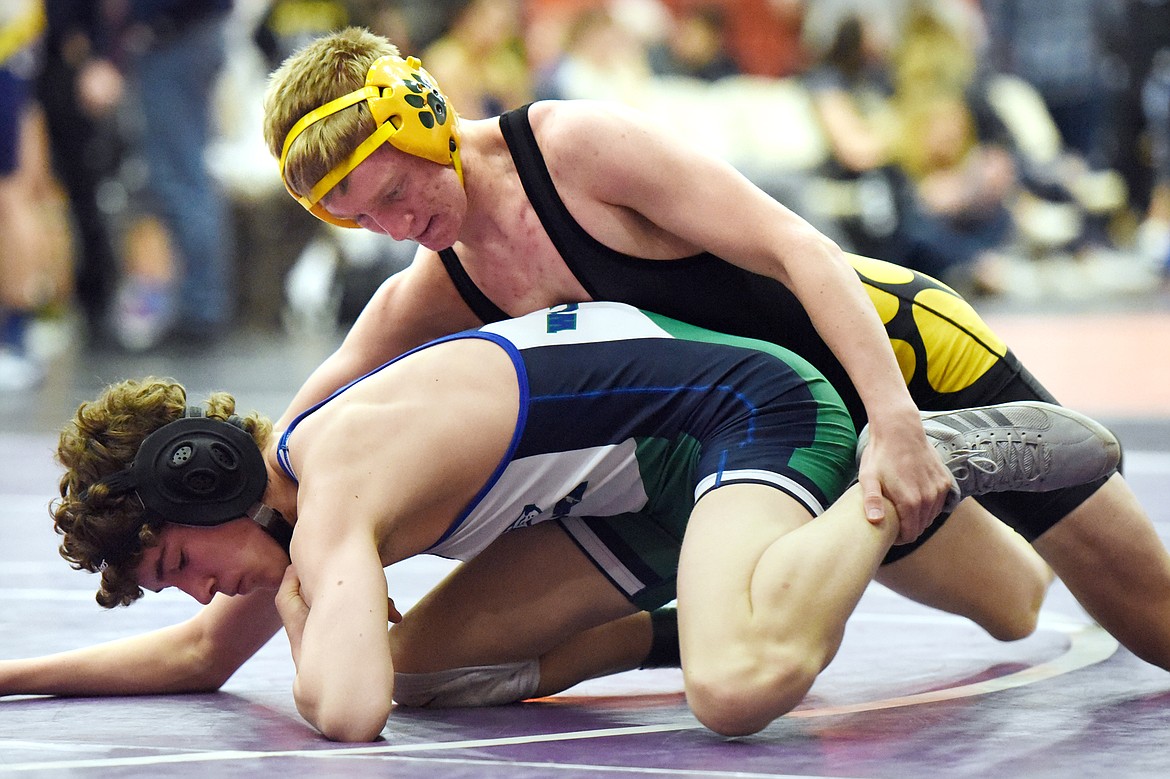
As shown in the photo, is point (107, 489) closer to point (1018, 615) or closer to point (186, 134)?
point (1018, 615)

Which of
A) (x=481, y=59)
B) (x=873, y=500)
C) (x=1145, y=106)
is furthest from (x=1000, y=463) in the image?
(x=1145, y=106)

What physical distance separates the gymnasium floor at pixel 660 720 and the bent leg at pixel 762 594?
77 mm

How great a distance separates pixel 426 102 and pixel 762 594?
0.95 metres

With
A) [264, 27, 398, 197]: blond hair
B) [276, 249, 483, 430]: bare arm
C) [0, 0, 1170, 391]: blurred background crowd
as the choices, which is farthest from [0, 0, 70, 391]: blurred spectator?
[264, 27, 398, 197]: blond hair

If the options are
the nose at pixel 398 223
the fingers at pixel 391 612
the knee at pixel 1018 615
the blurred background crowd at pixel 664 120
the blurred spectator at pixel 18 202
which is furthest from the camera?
the blurred background crowd at pixel 664 120

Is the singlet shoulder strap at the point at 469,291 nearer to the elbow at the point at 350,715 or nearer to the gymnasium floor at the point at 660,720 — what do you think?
the gymnasium floor at the point at 660,720

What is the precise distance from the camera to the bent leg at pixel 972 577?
3.17 meters

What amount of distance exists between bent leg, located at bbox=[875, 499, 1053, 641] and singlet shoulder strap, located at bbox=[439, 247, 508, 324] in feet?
2.75

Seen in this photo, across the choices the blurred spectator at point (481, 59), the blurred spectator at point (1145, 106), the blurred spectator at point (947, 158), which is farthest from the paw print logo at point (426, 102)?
the blurred spectator at point (1145, 106)

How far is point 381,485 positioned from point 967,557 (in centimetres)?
118

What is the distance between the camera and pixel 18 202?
7832 millimetres

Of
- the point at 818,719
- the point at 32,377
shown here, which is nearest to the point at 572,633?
the point at 818,719

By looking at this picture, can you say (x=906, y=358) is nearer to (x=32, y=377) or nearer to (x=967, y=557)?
(x=967, y=557)

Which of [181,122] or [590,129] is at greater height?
[181,122]
